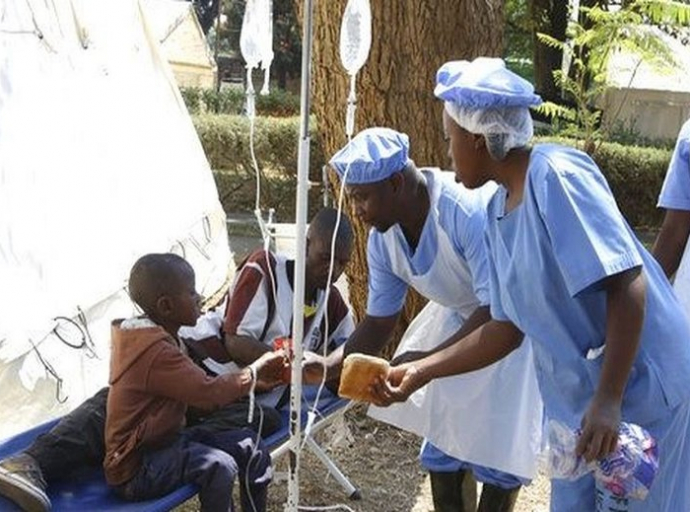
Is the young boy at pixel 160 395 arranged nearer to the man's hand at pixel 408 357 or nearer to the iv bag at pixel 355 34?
the man's hand at pixel 408 357

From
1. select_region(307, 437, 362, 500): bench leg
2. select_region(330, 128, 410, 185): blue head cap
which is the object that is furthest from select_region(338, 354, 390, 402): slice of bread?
select_region(307, 437, 362, 500): bench leg

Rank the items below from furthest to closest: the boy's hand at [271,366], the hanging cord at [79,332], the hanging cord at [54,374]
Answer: the hanging cord at [79,332] < the hanging cord at [54,374] < the boy's hand at [271,366]

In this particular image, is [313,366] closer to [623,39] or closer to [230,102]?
[623,39]

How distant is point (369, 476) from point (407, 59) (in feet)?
6.54

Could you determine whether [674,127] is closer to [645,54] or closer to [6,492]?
[645,54]

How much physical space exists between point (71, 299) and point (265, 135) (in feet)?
22.7

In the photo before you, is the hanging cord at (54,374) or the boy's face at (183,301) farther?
the hanging cord at (54,374)

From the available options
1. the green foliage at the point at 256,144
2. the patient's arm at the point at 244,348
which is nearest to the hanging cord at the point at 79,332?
the patient's arm at the point at 244,348

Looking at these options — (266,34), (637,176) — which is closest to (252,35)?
(266,34)

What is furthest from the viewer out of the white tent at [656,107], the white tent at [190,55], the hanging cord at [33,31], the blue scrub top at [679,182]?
the white tent at [190,55]

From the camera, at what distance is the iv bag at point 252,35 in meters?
2.61

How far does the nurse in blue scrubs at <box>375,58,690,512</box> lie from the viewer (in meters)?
1.99

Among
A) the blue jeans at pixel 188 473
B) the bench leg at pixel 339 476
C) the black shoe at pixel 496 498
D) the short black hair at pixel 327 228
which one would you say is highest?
the short black hair at pixel 327 228

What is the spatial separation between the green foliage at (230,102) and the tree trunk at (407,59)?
519 inches
